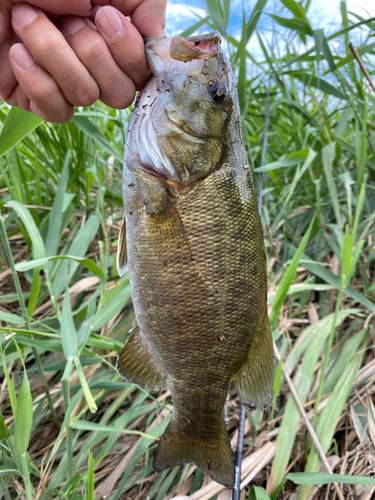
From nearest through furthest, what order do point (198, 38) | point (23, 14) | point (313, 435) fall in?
point (23, 14) → point (198, 38) → point (313, 435)

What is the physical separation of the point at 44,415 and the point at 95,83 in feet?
4.37

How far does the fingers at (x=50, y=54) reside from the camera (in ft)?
3.27

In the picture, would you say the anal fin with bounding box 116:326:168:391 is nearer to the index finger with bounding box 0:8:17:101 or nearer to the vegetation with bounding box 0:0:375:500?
the vegetation with bounding box 0:0:375:500

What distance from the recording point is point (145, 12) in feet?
3.71

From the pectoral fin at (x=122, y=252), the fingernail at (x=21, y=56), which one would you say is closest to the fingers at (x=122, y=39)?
the fingernail at (x=21, y=56)

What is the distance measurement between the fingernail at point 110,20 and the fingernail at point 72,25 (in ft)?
0.24

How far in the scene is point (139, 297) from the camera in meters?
1.09

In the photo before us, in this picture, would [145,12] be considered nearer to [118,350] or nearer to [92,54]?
[92,54]

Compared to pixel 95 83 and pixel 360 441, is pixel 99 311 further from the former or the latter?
pixel 360 441

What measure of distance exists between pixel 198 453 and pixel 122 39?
4.10 ft

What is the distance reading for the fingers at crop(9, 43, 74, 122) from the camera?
1046 mm

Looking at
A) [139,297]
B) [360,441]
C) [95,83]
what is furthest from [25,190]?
[360,441]

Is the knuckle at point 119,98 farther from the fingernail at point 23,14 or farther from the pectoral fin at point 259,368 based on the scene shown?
the pectoral fin at point 259,368

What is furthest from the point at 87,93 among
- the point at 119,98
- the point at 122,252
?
the point at 122,252
